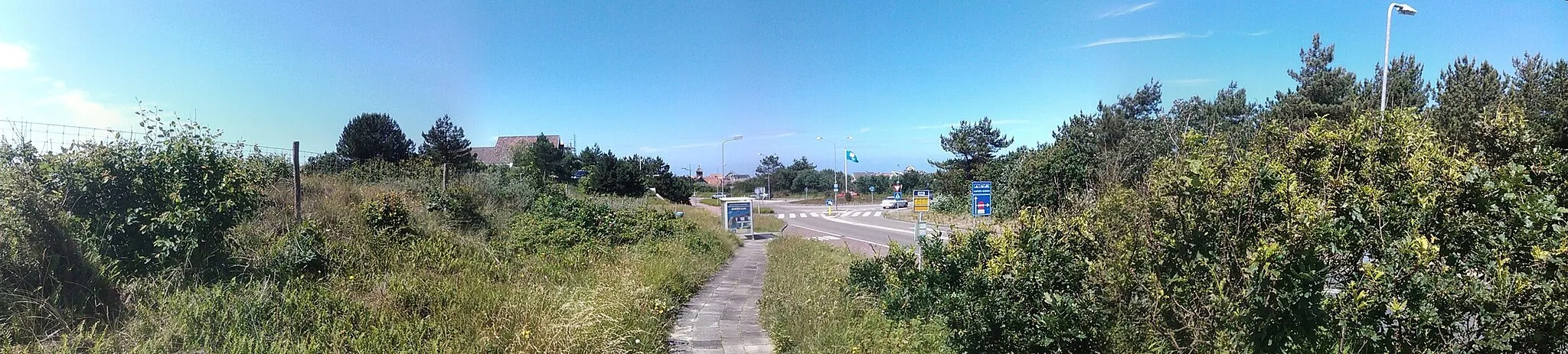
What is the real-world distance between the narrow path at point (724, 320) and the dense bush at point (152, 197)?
13.9 feet

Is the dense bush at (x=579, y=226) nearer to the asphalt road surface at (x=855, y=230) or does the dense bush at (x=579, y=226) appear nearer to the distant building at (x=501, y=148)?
the asphalt road surface at (x=855, y=230)

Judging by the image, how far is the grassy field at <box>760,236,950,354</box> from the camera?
171 inches

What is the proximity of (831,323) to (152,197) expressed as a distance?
5869mm

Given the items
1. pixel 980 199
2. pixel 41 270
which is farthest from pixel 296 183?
pixel 980 199

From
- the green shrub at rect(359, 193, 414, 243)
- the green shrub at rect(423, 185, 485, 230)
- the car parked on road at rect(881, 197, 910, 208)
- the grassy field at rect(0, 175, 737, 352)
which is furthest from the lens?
the car parked on road at rect(881, 197, 910, 208)

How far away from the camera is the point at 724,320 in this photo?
20.7ft

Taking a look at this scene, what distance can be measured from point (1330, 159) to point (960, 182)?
105 feet

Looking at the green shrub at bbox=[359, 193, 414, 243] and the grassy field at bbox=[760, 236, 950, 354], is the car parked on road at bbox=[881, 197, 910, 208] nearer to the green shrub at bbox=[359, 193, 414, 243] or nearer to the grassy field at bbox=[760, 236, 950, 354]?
the grassy field at bbox=[760, 236, 950, 354]

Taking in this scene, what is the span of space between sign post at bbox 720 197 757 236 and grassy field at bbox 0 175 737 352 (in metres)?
7.14

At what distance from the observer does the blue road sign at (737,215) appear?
16.4 m

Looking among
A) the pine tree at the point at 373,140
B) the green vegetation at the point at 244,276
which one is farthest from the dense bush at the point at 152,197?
the pine tree at the point at 373,140

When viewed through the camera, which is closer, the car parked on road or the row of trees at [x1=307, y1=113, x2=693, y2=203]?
A: the row of trees at [x1=307, y1=113, x2=693, y2=203]

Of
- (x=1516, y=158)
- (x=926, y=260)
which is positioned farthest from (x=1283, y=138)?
(x=926, y=260)

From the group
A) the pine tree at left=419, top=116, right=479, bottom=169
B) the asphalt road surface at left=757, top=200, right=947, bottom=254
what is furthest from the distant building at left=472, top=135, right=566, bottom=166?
the asphalt road surface at left=757, top=200, right=947, bottom=254
